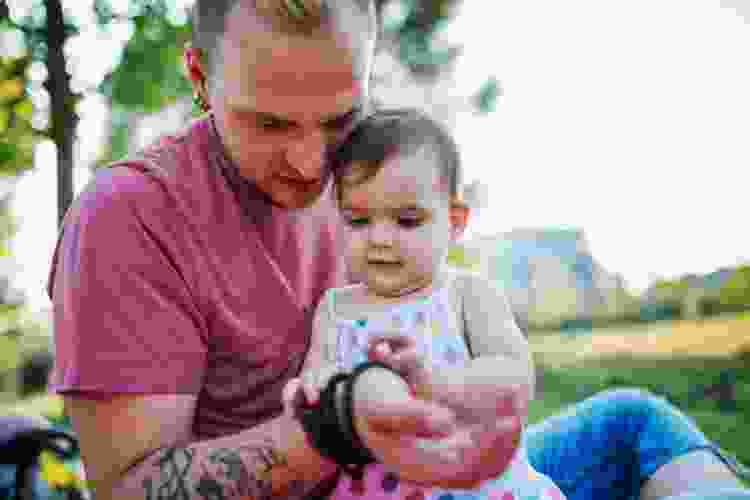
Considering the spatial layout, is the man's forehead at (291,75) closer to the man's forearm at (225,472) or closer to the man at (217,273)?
the man at (217,273)

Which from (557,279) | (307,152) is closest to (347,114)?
(307,152)

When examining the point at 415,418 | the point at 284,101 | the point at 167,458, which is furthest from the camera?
the point at 284,101

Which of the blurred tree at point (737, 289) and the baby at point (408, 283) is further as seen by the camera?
the blurred tree at point (737, 289)

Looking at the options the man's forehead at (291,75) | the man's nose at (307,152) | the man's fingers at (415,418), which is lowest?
the man's fingers at (415,418)

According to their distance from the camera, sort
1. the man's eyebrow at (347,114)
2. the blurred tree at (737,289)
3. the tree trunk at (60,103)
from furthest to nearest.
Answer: the blurred tree at (737,289) → the tree trunk at (60,103) → the man's eyebrow at (347,114)

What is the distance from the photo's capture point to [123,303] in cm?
142

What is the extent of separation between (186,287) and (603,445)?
4.59ft

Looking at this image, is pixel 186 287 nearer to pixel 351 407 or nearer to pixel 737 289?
pixel 351 407

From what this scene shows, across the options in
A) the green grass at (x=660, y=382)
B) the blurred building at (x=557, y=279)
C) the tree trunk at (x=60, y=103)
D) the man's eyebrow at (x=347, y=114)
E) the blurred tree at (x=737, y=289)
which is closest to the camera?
the man's eyebrow at (x=347, y=114)

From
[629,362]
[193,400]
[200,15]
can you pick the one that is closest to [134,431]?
[193,400]

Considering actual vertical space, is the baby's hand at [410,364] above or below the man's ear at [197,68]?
below

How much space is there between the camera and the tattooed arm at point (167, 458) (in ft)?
4.36

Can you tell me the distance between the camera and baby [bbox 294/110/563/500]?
1323 millimetres

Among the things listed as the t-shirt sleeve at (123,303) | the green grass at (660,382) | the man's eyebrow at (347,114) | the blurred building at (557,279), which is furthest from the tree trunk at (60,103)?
the blurred building at (557,279)
